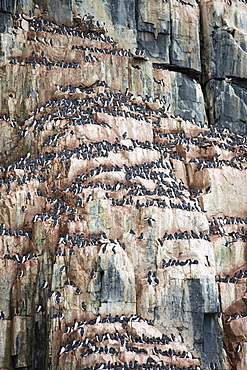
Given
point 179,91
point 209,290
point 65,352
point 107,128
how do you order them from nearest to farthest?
point 65,352, point 209,290, point 107,128, point 179,91

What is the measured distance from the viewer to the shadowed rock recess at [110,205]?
5734cm

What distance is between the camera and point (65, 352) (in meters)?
55.6

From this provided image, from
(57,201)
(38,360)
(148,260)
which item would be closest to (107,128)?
(57,201)

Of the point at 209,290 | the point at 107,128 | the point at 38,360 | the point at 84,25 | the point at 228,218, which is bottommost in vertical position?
the point at 38,360

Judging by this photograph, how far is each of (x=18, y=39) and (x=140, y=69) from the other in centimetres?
978

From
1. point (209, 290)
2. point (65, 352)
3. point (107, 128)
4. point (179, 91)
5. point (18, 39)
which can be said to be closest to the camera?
point (65, 352)

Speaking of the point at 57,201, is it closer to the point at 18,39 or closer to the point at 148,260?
the point at 148,260

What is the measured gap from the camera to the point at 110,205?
61125 millimetres

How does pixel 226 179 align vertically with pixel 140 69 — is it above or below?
below

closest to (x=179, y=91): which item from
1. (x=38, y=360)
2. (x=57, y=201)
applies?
Answer: (x=57, y=201)

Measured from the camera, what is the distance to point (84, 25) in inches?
3204

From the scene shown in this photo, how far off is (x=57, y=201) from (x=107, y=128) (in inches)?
309

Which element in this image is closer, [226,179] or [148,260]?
[148,260]

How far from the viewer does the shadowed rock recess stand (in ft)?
188
